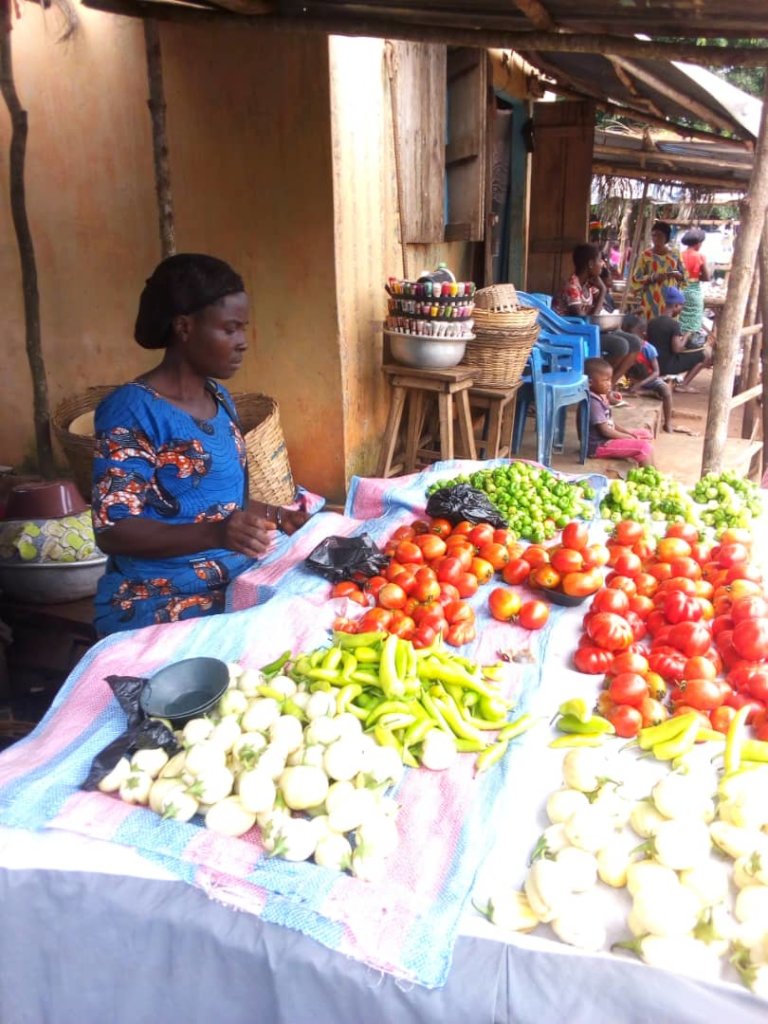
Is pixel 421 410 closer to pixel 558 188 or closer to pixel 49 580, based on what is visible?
pixel 49 580

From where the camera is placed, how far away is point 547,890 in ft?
4.18

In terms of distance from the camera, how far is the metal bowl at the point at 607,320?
798cm

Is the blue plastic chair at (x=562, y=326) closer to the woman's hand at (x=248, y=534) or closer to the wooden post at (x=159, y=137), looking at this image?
the wooden post at (x=159, y=137)

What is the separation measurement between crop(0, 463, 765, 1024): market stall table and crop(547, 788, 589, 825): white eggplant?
0.06 m

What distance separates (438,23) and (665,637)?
8.48ft

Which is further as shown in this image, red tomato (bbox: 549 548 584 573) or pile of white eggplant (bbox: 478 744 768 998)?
red tomato (bbox: 549 548 584 573)

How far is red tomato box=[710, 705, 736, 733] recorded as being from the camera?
5.84ft

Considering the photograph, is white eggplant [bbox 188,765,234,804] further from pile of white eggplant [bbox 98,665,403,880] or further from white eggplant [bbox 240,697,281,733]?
white eggplant [bbox 240,697,281,733]

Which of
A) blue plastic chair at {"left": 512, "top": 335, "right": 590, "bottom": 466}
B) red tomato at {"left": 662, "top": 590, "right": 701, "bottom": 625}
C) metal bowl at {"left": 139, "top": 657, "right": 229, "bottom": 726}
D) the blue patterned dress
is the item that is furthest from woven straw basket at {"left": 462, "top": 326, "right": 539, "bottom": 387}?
metal bowl at {"left": 139, "top": 657, "right": 229, "bottom": 726}

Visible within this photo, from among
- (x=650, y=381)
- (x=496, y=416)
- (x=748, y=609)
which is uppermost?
(x=748, y=609)

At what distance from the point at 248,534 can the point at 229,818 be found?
0.96 metres

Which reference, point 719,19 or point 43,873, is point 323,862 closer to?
point 43,873

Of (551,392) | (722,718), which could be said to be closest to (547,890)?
(722,718)

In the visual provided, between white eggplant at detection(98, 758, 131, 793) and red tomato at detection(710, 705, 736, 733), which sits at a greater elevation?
white eggplant at detection(98, 758, 131, 793)
